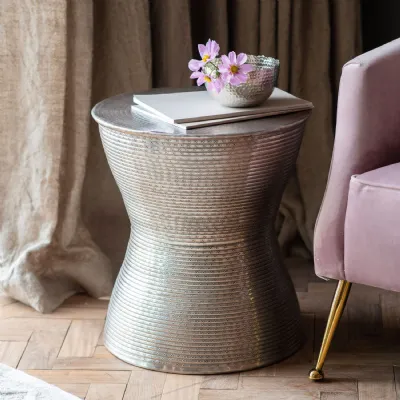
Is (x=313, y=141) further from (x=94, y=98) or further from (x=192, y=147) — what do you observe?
(x=192, y=147)

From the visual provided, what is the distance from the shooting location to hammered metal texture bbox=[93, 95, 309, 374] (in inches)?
70.7

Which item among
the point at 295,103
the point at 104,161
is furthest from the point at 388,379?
the point at 104,161

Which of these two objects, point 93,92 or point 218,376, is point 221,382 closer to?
point 218,376

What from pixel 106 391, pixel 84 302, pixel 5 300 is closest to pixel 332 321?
pixel 106 391

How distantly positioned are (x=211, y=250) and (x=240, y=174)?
0.19 meters

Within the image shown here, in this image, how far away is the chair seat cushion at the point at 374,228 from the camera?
A: 5.44 ft

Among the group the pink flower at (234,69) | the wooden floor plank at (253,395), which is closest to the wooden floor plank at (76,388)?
the wooden floor plank at (253,395)

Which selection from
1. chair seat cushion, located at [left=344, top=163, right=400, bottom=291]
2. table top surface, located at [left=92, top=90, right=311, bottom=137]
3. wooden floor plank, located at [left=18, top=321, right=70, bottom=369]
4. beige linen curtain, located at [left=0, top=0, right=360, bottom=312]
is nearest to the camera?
chair seat cushion, located at [left=344, top=163, right=400, bottom=291]

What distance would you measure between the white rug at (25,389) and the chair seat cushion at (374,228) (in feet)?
2.10

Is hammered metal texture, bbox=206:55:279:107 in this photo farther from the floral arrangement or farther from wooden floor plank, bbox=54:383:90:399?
wooden floor plank, bbox=54:383:90:399

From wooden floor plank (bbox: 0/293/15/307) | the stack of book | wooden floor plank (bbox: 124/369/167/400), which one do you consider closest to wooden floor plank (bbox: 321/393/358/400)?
wooden floor plank (bbox: 124/369/167/400)

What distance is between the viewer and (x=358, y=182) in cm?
170

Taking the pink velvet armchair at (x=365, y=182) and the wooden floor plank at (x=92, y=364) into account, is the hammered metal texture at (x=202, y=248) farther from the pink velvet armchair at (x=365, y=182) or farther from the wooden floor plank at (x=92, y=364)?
the pink velvet armchair at (x=365, y=182)

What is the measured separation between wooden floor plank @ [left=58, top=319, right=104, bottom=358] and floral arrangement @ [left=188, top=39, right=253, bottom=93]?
0.66 m
